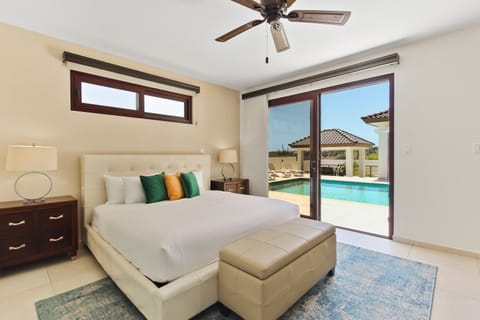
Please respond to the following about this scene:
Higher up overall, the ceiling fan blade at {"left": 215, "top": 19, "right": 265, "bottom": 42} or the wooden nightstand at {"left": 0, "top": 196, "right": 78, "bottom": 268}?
the ceiling fan blade at {"left": 215, "top": 19, "right": 265, "bottom": 42}

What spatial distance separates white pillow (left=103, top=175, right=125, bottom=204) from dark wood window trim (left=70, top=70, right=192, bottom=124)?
3.23ft

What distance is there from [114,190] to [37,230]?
79 centimetres

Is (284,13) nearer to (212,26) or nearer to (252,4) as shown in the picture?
Result: (252,4)

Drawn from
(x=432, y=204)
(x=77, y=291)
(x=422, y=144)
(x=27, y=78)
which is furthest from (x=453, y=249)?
(x=27, y=78)

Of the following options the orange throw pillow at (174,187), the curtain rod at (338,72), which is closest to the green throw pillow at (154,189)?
the orange throw pillow at (174,187)

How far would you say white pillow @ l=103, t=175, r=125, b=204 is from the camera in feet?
9.25

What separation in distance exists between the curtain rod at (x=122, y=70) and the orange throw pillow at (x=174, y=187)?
1.60 metres

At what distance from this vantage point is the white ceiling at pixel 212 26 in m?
2.20

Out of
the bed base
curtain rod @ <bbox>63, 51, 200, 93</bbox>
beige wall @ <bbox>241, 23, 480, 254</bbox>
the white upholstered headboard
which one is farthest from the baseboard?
curtain rod @ <bbox>63, 51, 200, 93</bbox>

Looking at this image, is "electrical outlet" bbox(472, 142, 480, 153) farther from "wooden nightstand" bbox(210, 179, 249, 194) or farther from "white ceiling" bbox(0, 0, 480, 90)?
"wooden nightstand" bbox(210, 179, 249, 194)

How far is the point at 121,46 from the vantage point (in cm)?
297

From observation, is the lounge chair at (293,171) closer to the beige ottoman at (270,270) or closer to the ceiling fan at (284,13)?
the beige ottoman at (270,270)

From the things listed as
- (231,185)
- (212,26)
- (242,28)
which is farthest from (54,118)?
(231,185)

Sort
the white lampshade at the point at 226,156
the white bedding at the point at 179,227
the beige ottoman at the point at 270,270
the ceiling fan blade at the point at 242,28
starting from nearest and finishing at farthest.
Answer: the beige ottoman at the point at 270,270 < the white bedding at the point at 179,227 < the ceiling fan blade at the point at 242,28 < the white lampshade at the point at 226,156
